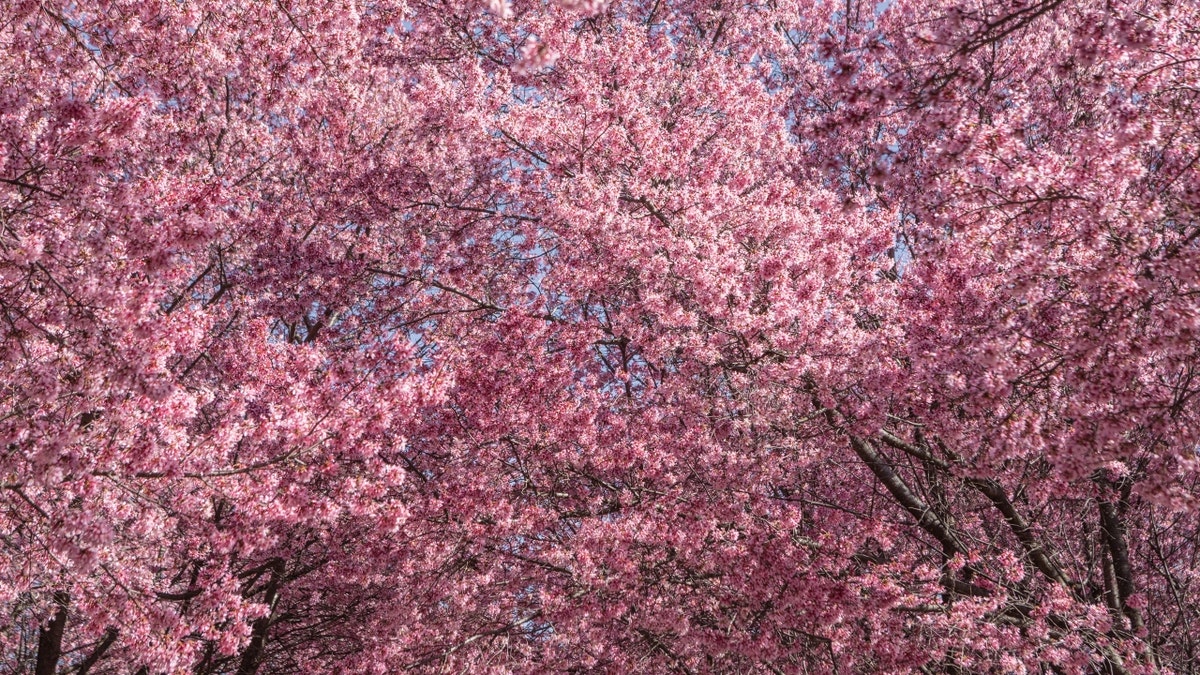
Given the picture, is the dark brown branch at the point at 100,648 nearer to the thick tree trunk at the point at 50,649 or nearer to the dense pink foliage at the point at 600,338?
the dense pink foliage at the point at 600,338

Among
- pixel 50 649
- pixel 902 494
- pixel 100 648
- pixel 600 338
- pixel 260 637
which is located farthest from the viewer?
pixel 600 338

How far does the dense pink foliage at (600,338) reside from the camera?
4852mm

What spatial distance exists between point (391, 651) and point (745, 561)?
4131 mm

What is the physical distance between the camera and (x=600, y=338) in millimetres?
10484

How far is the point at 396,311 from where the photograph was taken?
1134 centimetres

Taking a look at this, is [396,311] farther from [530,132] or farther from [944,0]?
[944,0]

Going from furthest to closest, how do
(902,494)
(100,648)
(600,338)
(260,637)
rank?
(600,338) < (260,637) < (100,648) < (902,494)

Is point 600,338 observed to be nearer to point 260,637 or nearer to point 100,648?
point 260,637

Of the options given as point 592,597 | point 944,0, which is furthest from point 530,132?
point 592,597

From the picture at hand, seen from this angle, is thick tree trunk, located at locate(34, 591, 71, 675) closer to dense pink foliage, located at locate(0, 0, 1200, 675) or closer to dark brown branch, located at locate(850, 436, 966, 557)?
dense pink foliage, located at locate(0, 0, 1200, 675)

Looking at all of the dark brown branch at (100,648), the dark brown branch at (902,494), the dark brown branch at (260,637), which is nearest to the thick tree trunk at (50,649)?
the dark brown branch at (100,648)

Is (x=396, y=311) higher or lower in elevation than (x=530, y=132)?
lower

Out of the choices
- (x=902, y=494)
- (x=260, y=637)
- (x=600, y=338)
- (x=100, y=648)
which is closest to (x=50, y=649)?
(x=100, y=648)

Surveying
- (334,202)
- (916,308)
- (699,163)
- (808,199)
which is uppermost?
(699,163)
